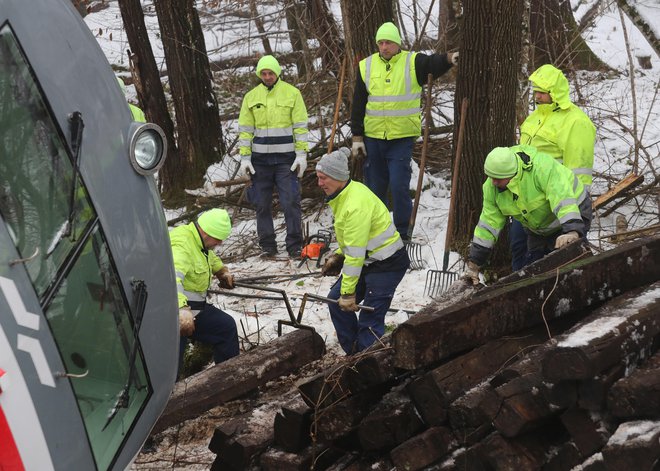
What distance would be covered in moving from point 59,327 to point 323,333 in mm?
4025

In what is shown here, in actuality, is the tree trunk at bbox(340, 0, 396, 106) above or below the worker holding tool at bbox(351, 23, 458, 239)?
above

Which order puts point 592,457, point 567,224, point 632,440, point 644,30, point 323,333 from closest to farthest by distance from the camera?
point 632,440 < point 592,457 < point 567,224 < point 323,333 < point 644,30

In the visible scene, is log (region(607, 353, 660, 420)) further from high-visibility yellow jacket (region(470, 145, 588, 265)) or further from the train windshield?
high-visibility yellow jacket (region(470, 145, 588, 265))

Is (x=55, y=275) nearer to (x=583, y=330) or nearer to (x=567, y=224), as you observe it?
(x=583, y=330)

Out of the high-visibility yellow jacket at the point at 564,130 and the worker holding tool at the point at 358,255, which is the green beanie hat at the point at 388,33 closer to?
the high-visibility yellow jacket at the point at 564,130

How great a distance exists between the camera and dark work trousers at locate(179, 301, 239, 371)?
631cm

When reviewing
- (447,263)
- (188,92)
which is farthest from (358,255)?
(188,92)

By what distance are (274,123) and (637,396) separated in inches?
244

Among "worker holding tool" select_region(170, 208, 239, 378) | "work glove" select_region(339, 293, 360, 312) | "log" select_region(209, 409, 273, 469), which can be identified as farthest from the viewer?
"work glove" select_region(339, 293, 360, 312)

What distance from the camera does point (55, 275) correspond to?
127 inches

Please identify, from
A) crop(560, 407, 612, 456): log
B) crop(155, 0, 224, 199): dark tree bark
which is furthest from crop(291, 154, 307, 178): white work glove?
crop(560, 407, 612, 456): log

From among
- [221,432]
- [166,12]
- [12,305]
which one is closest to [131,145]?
[12,305]

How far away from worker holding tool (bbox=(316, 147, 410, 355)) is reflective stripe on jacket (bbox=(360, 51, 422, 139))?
83.2 inches

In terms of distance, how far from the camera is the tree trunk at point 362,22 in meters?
9.32
